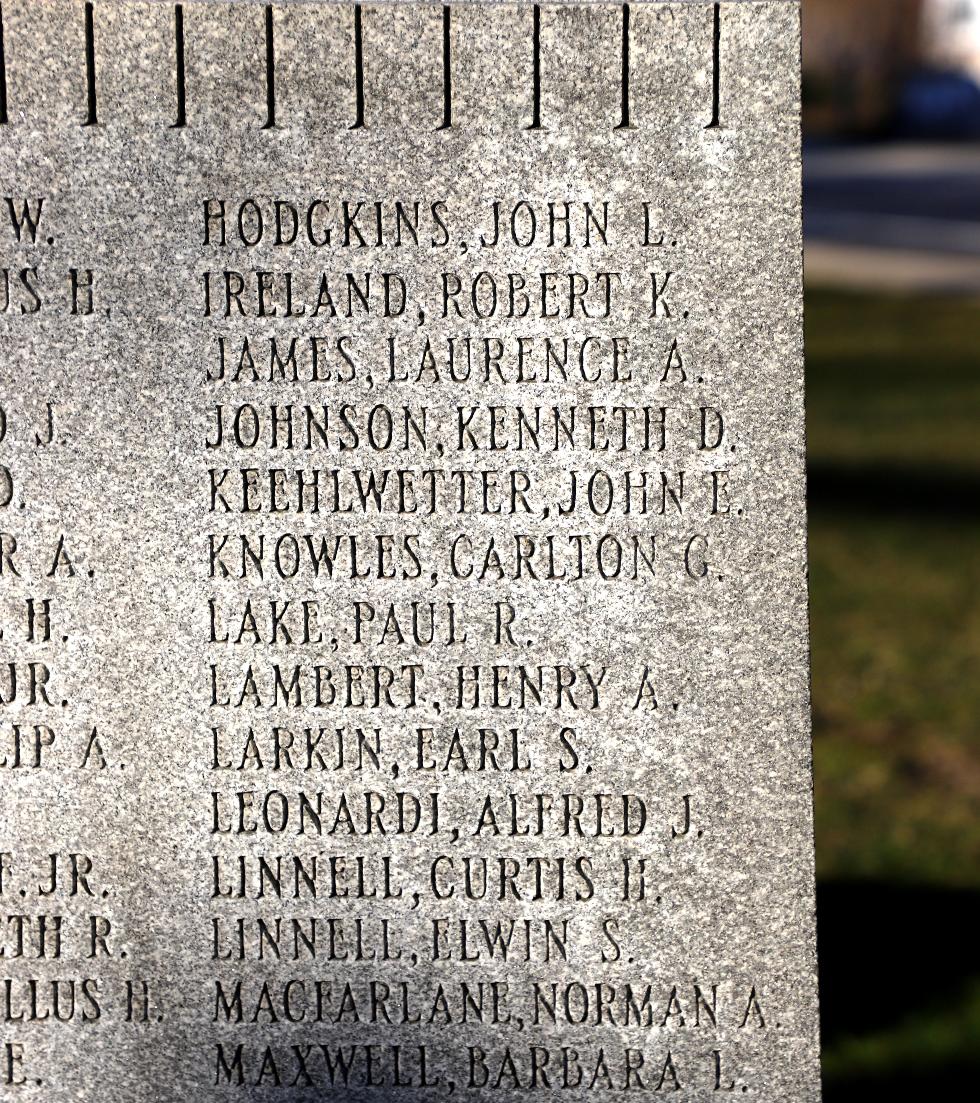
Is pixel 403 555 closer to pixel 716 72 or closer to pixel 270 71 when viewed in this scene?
pixel 270 71

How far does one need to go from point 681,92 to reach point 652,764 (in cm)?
120

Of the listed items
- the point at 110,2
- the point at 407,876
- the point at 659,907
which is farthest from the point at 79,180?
the point at 659,907

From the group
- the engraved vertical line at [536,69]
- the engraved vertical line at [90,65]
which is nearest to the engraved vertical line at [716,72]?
the engraved vertical line at [536,69]

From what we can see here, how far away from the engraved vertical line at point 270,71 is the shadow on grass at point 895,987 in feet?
10.2

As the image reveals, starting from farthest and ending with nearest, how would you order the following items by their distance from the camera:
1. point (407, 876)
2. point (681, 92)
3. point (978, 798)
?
point (978, 798), point (407, 876), point (681, 92)

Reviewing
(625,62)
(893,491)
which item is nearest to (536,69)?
(625,62)

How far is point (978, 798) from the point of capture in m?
6.89

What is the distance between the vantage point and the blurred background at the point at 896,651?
554 centimetres

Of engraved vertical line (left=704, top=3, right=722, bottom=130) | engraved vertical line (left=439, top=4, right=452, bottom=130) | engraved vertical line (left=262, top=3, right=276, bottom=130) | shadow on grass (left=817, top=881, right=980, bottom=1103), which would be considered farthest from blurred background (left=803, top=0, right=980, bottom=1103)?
engraved vertical line (left=262, top=3, right=276, bottom=130)

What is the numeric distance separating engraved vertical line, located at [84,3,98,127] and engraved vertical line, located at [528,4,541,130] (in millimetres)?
772

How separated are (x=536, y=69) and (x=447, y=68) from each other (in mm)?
156

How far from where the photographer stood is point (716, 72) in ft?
10.7

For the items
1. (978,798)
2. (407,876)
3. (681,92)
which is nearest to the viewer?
(681,92)

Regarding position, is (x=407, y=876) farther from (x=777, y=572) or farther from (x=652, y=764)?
(x=777, y=572)
